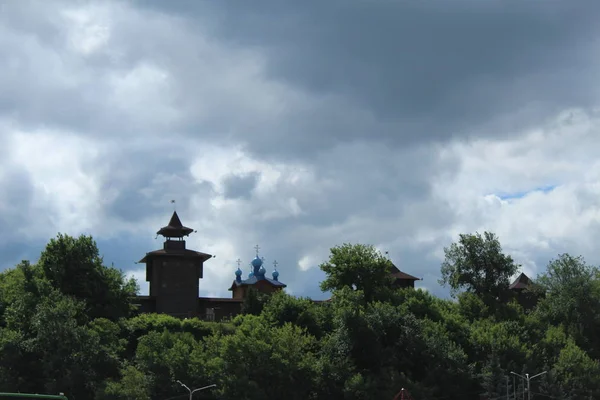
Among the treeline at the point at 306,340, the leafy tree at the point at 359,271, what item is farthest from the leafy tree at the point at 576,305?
the leafy tree at the point at 359,271

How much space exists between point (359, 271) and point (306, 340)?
14.5m

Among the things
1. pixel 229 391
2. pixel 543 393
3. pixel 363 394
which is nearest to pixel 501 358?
pixel 543 393

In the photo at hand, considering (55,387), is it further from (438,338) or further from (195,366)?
(438,338)

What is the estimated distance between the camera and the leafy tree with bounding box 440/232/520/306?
103 m

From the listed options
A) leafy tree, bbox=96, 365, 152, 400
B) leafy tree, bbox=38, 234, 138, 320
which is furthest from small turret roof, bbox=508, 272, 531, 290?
leafy tree, bbox=96, 365, 152, 400

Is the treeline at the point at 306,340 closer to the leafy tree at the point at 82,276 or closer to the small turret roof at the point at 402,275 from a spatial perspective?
the leafy tree at the point at 82,276

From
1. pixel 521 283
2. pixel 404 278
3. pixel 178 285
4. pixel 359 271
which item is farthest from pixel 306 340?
pixel 521 283

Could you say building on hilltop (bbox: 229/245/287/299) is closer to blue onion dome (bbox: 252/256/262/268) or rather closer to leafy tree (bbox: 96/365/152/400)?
blue onion dome (bbox: 252/256/262/268)

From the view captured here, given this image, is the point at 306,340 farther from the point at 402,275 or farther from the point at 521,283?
the point at 521,283

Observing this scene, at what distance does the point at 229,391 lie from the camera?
77625 millimetres

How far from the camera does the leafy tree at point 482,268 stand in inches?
4040

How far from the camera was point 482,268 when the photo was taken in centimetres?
10325

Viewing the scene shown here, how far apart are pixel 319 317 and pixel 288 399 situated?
552 inches

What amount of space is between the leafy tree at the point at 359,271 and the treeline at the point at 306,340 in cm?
14
